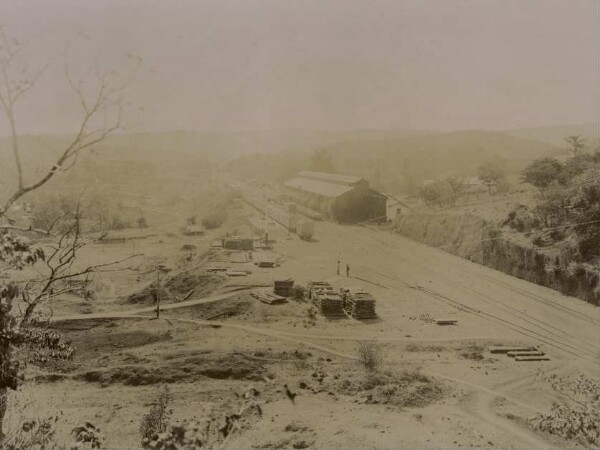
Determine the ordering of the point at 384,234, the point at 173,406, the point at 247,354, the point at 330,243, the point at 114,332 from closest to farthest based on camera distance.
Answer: the point at 173,406 < the point at 247,354 < the point at 114,332 < the point at 330,243 < the point at 384,234

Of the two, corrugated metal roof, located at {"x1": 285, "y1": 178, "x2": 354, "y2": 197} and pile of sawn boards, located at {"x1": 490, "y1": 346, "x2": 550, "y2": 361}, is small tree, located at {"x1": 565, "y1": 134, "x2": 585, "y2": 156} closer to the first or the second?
corrugated metal roof, located at {"x1": 285, "y1": 178, "x2": 354, "y2": 197}

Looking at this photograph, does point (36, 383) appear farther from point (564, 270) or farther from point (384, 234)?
point (384, 234)

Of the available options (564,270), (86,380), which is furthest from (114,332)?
(564,270)

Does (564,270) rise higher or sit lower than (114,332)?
higher

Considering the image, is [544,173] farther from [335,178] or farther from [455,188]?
[335,178]

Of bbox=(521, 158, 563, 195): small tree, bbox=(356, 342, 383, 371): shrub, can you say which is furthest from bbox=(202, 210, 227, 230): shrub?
bbox=(356, 342, 383, 371): shrub

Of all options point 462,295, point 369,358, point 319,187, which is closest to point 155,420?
point 369,358
